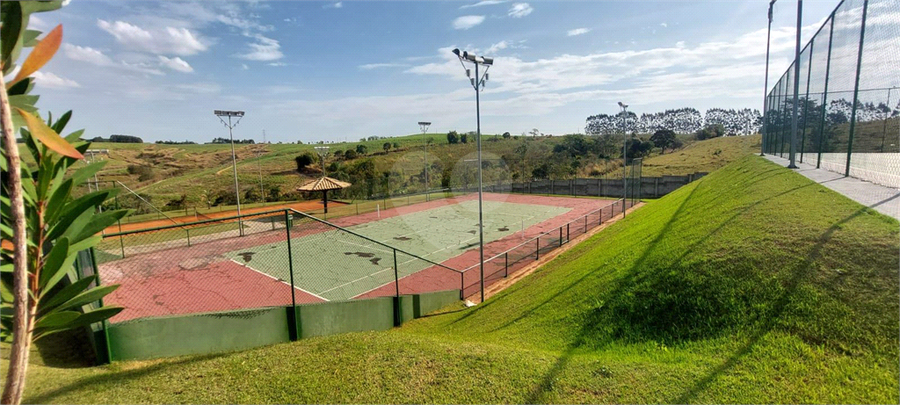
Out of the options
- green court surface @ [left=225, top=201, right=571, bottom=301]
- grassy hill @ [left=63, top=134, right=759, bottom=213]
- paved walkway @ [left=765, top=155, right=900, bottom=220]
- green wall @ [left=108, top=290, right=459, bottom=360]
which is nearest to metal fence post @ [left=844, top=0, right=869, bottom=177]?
paved walkway @ [left=765, top=155, right=900, bottom=220]

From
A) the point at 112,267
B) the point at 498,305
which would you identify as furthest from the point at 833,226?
the point at 112,267

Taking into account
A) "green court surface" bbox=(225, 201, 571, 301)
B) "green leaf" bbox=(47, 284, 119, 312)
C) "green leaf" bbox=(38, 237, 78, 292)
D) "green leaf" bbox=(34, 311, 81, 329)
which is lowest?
"green court surface" bbox=(225, 201, 571, 301)

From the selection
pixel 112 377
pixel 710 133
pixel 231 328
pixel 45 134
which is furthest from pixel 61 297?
pixel 710 133

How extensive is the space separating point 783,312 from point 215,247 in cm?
2129

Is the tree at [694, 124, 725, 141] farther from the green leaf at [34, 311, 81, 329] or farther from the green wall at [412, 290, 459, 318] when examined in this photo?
the green leaf at [34, 311, 81, 329]

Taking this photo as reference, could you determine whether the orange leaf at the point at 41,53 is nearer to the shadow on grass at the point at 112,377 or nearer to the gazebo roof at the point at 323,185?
the shadow on grass at the point at 112,377

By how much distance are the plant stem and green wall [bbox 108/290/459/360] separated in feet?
14.2

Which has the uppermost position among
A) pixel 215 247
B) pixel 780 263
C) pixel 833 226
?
pixel 833 226

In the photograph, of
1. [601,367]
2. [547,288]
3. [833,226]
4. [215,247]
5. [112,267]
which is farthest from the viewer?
[215,247]

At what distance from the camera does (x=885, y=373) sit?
9.93ft

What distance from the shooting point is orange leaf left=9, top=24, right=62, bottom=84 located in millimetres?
1421

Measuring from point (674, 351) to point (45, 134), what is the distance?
5.21m

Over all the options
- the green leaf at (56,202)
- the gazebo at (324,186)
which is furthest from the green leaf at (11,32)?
the gazebo at (324,186)

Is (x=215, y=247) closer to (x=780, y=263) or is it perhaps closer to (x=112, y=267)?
(x=112, y=267)
